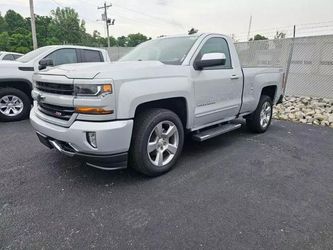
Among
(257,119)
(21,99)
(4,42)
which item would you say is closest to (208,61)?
(257,119)

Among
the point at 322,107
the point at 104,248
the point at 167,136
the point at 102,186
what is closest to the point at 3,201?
the point at 102,186

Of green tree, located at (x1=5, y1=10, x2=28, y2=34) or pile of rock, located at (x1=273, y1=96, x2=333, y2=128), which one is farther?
green tree, located at (x1=5, y1=10, x2=28, y2=34)

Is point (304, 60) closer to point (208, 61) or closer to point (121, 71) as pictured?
point (208, 61)

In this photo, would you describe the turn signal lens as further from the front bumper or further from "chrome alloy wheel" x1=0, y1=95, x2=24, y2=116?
"chrome alloy wheel" x1=0, y1=95, x2=24, y2=116

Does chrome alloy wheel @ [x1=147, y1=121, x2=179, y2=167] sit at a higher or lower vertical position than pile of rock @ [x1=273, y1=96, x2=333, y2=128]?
higher

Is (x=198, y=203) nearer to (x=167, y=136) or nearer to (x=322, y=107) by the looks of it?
(x=167, y=136)

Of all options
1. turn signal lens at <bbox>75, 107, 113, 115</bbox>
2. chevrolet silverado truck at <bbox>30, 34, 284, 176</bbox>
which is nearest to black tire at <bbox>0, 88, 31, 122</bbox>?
chevrolet silverado truck at <bbox>30, 34, 284, 176</bbox>

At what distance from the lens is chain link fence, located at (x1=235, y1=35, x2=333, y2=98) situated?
8.70m

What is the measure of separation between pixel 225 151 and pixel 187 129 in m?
1.00

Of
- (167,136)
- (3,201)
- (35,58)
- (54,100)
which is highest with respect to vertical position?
(35,58)

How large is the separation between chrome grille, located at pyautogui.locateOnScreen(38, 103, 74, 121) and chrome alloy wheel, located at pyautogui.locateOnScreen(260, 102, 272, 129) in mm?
3975

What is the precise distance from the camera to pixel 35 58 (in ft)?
20.1

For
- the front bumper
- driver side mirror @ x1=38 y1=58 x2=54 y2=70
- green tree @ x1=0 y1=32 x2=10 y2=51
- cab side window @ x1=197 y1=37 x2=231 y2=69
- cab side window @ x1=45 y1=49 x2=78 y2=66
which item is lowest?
the front bumper

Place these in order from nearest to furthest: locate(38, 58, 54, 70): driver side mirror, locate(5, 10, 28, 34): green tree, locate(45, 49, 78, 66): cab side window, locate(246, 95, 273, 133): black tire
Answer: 1. locate(246, 95, 273, 133): black tire
2. locate(38, 58, 54, 70): driver side mirror
3. locate(45, 49, 78, 66): cab side window
4. locate(5, 10, 28, 34): green tree
